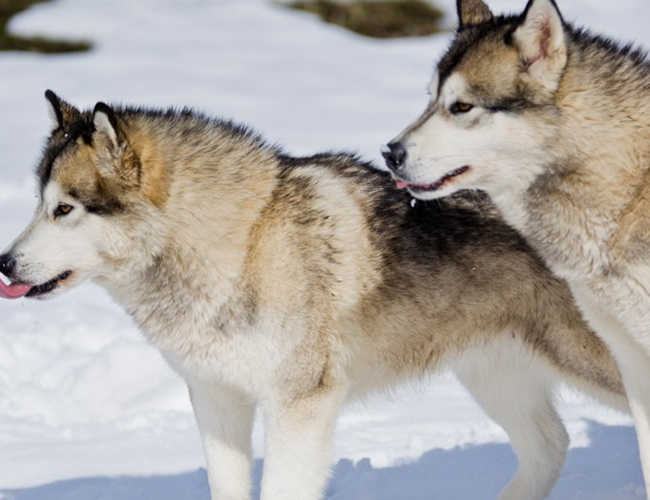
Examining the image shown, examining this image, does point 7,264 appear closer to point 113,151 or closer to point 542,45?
point 113,151

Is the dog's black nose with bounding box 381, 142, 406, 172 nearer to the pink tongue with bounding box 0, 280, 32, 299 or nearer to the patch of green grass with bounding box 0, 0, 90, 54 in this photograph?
the pink tongue with bounding box 0, 280, 32, 299

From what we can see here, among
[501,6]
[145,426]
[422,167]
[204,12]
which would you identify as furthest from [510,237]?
[204,12]

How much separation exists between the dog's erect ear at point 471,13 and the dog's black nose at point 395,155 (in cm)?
75

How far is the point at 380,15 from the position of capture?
16844 mm

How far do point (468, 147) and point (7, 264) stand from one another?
1.81 metres

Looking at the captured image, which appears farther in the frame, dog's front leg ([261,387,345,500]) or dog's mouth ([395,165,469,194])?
dog's front leg ([261,387,345,500])

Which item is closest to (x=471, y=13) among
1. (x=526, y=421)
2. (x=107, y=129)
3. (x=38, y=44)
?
(x=107, y=129)

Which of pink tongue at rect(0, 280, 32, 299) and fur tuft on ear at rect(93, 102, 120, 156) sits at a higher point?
fur tuft on ear at rect(93, 102, 120, 156)

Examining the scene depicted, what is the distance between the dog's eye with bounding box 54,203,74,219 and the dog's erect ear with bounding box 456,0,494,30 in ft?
5.59

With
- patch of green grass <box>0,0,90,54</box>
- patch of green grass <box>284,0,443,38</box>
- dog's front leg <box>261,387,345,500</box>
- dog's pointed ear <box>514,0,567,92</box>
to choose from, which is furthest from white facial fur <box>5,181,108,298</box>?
patch of green grass <box>284,0,443,38</box>

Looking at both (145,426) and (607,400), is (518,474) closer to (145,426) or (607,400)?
(607,400)

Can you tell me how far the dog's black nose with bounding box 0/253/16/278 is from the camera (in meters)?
4.46

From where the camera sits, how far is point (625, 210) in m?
4.20

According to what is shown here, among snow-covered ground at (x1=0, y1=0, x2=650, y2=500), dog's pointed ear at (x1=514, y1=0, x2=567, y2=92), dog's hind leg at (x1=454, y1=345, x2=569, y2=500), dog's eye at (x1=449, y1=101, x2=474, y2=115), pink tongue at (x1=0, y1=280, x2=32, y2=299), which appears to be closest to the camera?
dog's pointed ear at (x1=514, y1=0, x2=567, y2=92)
